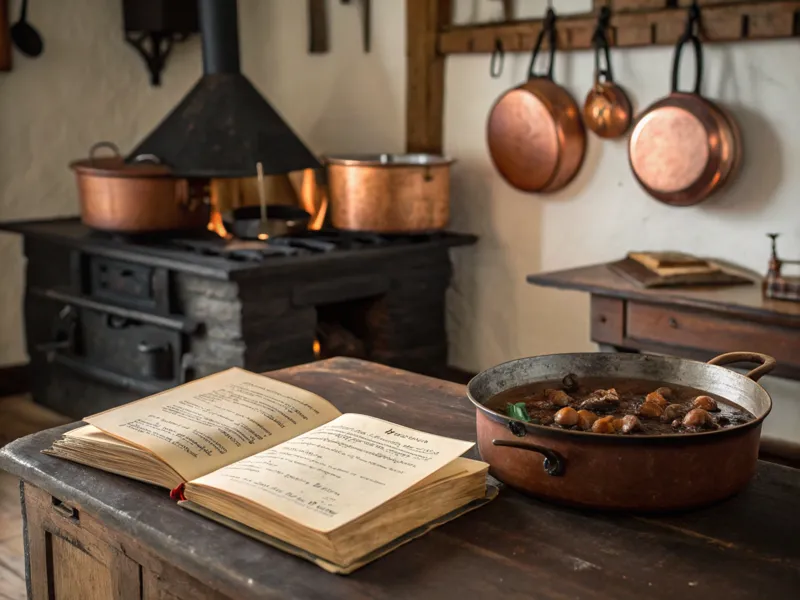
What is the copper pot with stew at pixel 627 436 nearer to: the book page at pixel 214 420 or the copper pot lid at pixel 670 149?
the book page at pixel 214 420

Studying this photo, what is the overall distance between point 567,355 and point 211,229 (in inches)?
102

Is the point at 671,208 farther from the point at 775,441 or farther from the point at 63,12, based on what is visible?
the point at 63,12

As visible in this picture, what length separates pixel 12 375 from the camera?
14.2 ft

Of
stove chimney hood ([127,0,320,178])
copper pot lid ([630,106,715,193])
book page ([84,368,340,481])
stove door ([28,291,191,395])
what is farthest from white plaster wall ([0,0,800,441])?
book page ([84,368,340,481])

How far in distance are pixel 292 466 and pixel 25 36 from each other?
11.0ft

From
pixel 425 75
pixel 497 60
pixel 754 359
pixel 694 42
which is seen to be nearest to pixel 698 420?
pixel 754 359

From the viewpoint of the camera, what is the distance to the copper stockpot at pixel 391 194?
3.65 metres

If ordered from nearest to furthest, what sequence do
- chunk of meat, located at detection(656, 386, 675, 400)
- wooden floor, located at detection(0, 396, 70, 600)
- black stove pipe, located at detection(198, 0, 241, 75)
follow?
chunk of meat, located at detection(656, 386, 675, 400) → wooden floor, located at detection(0, 396, 70, 600) → black stove pipe, located at detection(198, 0, 241, 75)

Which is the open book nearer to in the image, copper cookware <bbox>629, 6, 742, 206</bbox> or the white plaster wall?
copper cookware <bbox>629, 6, 742, 206</bbox>

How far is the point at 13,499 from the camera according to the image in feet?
11.0

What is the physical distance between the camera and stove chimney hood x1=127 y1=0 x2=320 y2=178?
11.9 feet

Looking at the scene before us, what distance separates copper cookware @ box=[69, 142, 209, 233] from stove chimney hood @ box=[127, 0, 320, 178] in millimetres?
98

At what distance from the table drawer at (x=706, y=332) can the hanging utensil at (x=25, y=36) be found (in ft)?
8.89

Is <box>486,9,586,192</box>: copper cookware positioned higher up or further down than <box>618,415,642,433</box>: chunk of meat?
higher up
